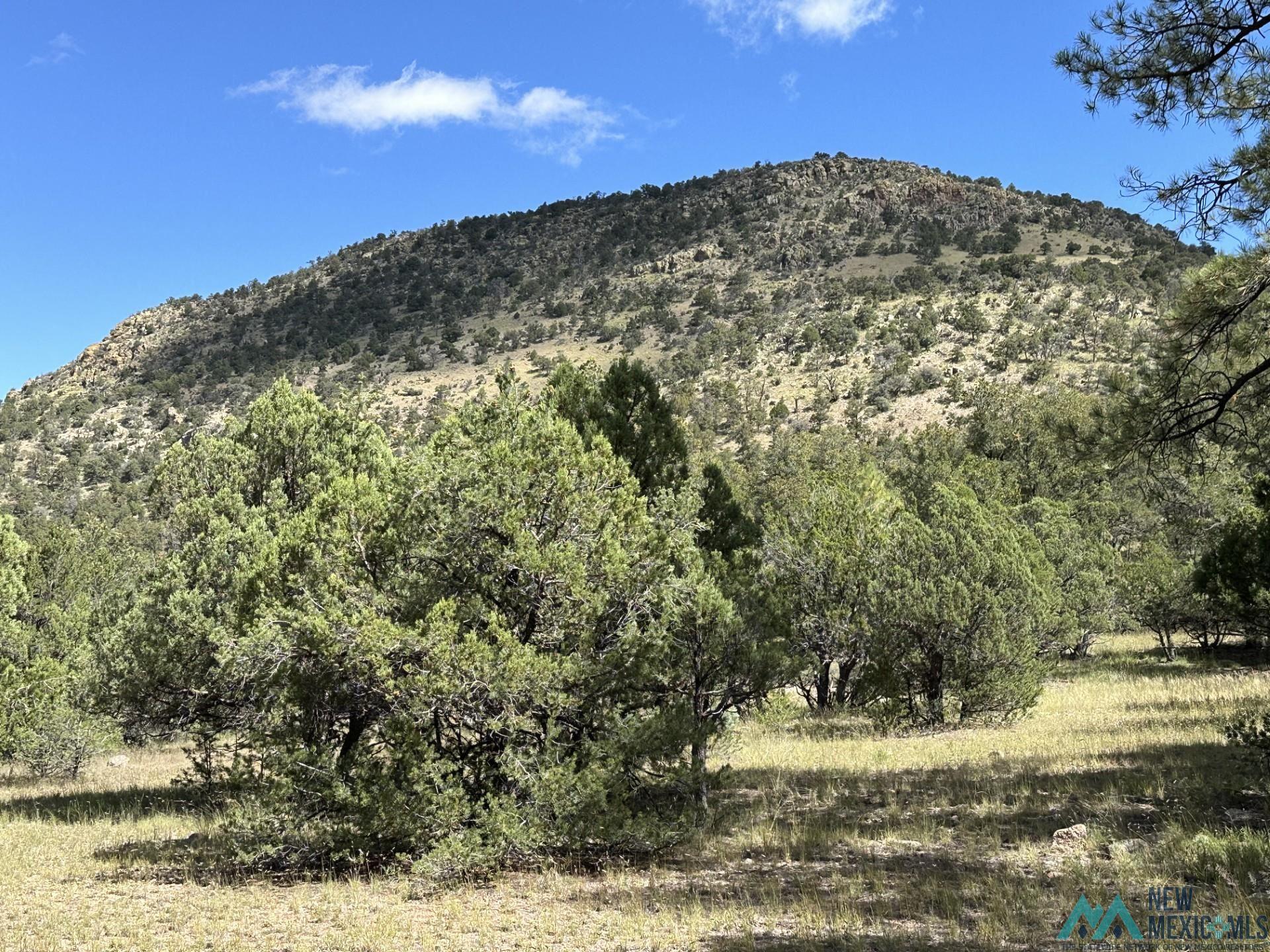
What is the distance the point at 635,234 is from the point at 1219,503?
4074 inches

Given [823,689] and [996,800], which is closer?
[996,800]

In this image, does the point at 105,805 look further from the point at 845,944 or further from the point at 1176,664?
the point at 1176,664

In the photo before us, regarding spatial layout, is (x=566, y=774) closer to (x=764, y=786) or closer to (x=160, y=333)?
(x=764, y=786)

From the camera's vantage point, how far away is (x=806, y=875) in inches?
286

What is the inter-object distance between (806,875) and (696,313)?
86252 millimetres

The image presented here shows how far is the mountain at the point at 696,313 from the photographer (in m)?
64.8

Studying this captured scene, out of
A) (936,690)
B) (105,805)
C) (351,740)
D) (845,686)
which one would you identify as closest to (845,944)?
(351,740)

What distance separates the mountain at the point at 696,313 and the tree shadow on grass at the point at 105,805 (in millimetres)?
38029

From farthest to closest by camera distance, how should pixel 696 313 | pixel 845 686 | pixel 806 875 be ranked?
pixel 696 313
pixel 845 686
pixel 806 875

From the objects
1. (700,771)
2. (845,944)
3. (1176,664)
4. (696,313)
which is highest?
(696,313)

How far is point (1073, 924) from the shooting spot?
532 centimetres

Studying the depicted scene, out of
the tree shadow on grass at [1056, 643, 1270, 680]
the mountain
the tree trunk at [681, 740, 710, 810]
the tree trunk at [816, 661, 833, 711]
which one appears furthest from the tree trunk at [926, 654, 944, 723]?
the mountain

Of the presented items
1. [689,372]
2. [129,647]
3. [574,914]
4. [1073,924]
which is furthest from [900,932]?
[689,372]

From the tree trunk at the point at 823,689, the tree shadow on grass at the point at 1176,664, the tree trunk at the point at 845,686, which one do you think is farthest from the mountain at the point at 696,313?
the tree trunk at the point at 823,689
